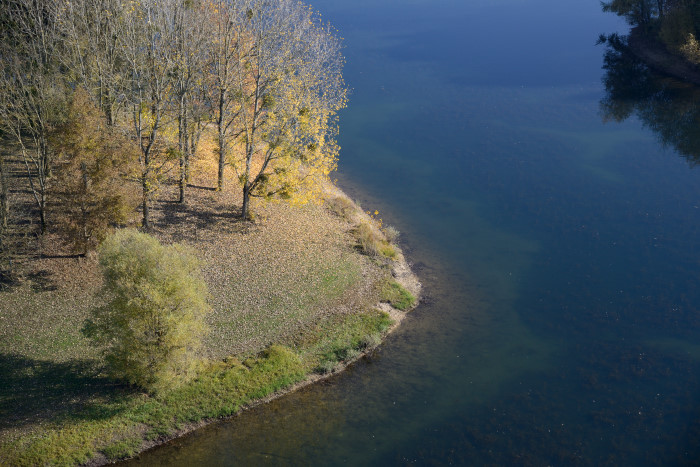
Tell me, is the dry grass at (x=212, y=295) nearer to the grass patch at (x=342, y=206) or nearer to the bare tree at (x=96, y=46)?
the grass patch at (x=342, y=206)

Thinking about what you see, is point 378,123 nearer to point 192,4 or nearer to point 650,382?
point 192,4

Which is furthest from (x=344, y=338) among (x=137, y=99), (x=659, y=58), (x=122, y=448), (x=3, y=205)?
(x=659, y=58)

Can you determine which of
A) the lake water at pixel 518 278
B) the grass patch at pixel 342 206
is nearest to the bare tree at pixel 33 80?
the grass patch at pixel 342 206

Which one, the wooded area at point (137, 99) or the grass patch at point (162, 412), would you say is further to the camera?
the wooded area at point (137, 99)

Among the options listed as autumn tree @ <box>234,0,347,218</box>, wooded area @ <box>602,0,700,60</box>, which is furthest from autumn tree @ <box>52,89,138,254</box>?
wooded area @ <box>602,0,700,60</box>

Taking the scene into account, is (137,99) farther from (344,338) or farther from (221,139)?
(344,338)

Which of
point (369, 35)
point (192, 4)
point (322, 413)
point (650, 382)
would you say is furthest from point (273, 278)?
point (369, 35)
